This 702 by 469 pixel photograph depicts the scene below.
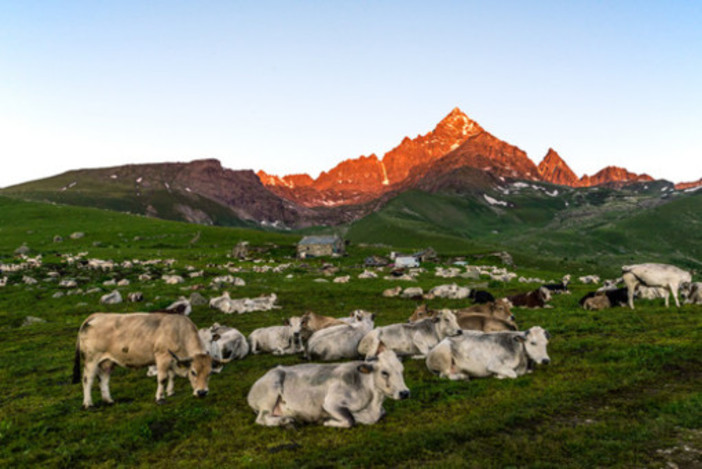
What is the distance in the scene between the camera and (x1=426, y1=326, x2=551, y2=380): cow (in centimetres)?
1229

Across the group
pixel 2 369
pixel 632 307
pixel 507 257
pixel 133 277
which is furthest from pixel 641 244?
pixel 2 369

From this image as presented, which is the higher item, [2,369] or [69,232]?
[69,232]

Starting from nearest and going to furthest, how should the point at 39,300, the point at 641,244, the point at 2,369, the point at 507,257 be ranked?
the point at 2,369 → the point at 39,300 → the point at 507,257 → the point at 641,244

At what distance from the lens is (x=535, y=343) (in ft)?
41.3

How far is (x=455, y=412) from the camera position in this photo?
957 cm

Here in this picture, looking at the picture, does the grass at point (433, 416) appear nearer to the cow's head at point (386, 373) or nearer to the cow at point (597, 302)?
the cow's head at point (386, 373)

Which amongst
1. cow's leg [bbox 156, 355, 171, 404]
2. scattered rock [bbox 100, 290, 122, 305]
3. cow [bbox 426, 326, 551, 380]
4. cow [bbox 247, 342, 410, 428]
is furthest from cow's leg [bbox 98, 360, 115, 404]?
scattered rock [bbox 100, 290, 122, 305]

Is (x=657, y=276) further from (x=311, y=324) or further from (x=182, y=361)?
(x=182, y=361)

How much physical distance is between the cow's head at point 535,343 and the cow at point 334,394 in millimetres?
5194

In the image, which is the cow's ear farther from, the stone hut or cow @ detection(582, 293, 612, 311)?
the stone hut

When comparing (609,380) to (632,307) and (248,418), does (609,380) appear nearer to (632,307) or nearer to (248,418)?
(248,418)

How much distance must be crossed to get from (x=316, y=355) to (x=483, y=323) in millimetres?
7244

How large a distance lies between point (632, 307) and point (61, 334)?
1232 inches

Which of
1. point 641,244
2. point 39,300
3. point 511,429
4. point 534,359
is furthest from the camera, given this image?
point 641,244
